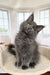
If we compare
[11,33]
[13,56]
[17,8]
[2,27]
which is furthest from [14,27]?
[13,56]

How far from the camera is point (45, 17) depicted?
2.61 meters

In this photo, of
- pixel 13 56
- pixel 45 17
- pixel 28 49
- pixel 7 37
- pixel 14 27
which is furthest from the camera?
pixel 7 37

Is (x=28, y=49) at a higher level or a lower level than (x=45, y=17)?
lower

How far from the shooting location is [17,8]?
2.76 m

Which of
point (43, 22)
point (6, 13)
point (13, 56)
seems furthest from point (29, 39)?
point (6, 13)

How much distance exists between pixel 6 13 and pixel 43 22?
1.50 m

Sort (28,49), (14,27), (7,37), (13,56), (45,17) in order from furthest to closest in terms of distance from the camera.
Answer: (7,37)
(14,27)
(45,17)
(13,56)
(28,49)

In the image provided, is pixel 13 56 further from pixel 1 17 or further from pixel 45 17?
pixel 1 17

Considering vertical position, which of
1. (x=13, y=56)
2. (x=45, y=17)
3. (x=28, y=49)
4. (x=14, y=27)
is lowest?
(x=13, y=56)

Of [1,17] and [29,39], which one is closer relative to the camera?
[29,39]

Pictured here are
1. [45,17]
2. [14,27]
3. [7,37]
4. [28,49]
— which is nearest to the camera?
[28,49]

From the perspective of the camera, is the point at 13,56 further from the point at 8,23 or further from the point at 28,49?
the point at 8,23

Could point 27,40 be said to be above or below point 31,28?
below

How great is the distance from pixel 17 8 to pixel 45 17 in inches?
42.9
